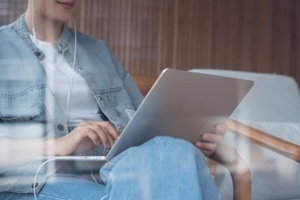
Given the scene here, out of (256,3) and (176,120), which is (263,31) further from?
(176,120)

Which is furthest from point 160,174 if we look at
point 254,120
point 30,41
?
point 254,120

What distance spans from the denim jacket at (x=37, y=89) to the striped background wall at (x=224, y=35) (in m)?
0.79

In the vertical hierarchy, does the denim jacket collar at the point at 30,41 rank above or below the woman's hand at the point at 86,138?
above

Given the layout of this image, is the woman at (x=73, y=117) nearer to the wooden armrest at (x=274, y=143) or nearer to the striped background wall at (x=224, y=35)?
the wooden armrest at (x=274, y=143)

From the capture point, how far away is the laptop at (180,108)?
809mm

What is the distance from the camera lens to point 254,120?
4.71ft

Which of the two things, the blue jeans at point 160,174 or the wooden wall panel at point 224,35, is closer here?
the blue jeans at point 160,174

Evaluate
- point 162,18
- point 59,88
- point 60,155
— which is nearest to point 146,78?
point 59,88

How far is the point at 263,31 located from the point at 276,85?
2.17ft

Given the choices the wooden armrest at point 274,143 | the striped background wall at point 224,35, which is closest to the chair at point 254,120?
the wooden armrest at point 274,143

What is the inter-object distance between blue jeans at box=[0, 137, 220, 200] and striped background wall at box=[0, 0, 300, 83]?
1132 millimetres

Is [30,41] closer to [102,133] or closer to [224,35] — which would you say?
[102,133]

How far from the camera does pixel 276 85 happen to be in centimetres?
162

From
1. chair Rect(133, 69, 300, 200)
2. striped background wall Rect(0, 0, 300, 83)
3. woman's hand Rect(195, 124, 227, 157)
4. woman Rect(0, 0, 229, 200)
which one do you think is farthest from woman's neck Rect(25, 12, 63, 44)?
striped background wall Rect(0, 0, 300, 83)
